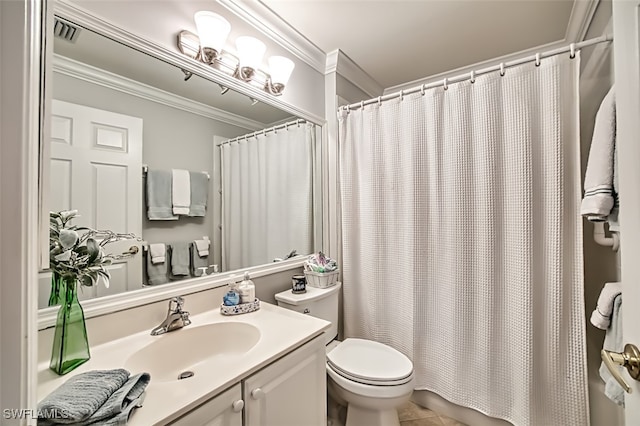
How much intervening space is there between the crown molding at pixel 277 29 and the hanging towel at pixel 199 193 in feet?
2.83

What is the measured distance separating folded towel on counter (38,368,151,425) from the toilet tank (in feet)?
2.76

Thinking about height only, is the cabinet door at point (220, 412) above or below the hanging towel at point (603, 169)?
below

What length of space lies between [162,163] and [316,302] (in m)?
1.09

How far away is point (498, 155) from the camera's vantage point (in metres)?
1.43


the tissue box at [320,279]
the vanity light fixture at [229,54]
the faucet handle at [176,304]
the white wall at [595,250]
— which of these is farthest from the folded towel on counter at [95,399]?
the white wall at [595,250]

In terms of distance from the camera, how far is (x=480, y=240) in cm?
147

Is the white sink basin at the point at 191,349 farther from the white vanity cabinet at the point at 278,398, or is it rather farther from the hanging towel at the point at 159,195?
the hanging towel at the point at 159,195

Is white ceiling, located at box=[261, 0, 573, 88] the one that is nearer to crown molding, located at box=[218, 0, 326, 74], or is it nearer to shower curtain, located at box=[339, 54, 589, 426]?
crown molding, located at box=[218, 0, 326, 74]

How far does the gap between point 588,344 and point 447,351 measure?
25.5 inches

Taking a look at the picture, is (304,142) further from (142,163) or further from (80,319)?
(80,319)

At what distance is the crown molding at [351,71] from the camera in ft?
6.37

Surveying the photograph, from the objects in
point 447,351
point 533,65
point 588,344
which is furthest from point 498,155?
point 447,351

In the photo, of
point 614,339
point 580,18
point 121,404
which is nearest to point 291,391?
point 121,404

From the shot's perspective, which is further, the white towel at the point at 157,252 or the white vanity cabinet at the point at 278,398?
the white towel at the point at 157,252
